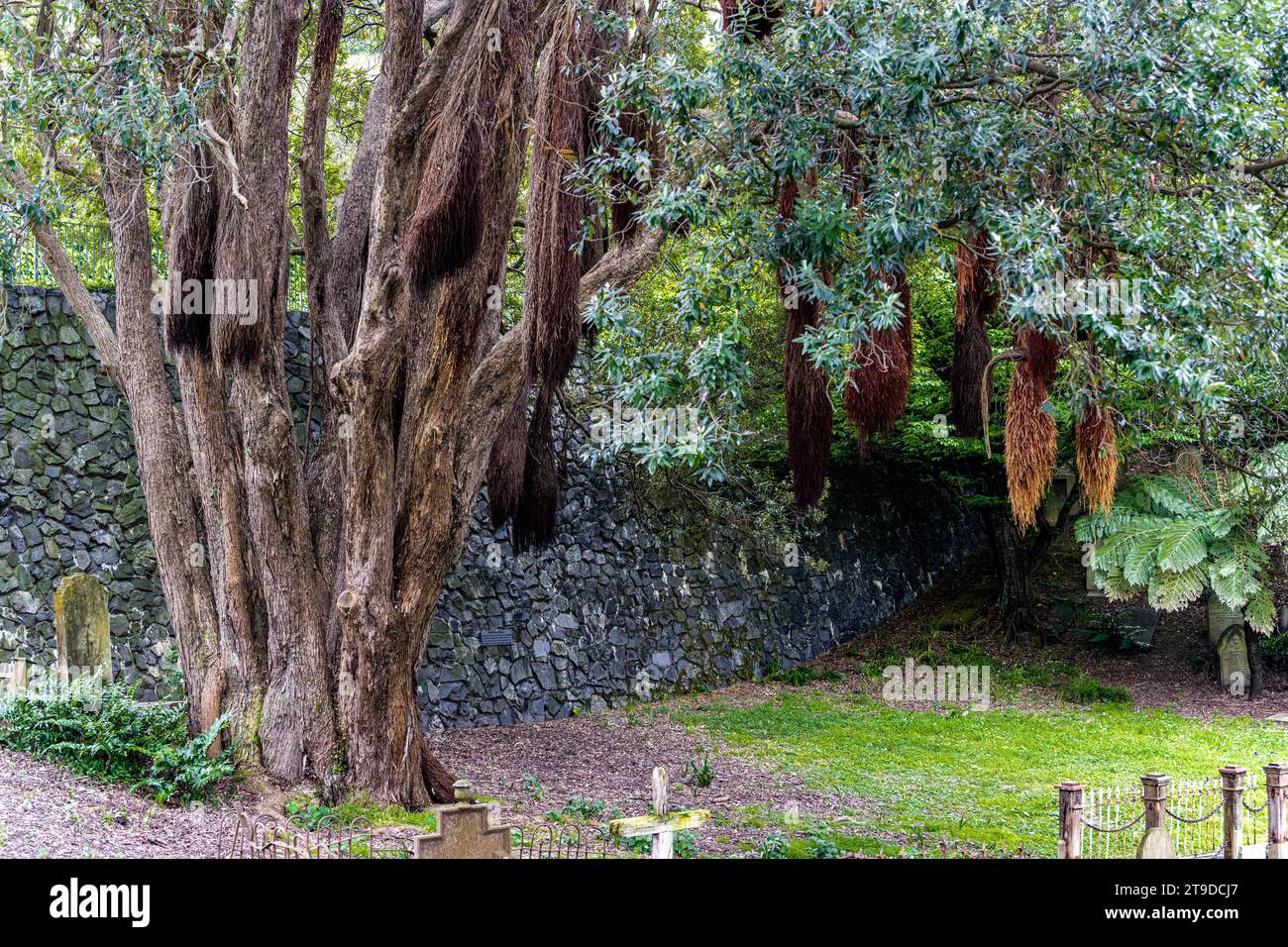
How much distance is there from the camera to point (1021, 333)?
6.77m

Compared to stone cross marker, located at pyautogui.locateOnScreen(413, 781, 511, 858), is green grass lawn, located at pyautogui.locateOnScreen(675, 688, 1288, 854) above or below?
below

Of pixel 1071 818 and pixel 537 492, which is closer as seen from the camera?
pixel 1071 818

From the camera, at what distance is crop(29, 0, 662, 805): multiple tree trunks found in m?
7.62

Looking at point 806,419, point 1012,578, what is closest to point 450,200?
point 806,419

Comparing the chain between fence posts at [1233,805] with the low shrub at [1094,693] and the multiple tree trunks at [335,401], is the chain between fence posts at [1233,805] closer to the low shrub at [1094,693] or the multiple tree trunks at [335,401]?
the multiple tree trunks at [335,401]

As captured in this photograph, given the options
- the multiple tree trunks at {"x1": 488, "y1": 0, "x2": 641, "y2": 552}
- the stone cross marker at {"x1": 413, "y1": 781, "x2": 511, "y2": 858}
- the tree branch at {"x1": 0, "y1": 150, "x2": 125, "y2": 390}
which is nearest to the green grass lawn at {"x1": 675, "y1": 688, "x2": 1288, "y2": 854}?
the stone cross marker at {"x1": 413, "y1": 781, "x2": 511, "y2": 858}

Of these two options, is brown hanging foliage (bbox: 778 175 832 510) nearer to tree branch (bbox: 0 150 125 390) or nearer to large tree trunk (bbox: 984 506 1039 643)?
tree branch (bbox: 0 150 125 390)

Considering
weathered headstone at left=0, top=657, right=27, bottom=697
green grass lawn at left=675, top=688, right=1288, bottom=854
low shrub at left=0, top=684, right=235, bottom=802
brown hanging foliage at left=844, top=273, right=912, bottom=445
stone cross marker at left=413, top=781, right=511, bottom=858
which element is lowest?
green grass lawn at left=675, top=688, right=1288, bottom=854

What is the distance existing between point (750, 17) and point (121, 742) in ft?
20.3

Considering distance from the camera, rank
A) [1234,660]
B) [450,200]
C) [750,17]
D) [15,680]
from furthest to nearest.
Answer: [1234,660]
[15,680]
[450,200]
[750,17]

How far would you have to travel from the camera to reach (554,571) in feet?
43.8

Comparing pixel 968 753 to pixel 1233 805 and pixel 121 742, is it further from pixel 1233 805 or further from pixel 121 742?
pixel 121 742

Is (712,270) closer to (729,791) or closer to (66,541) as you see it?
(729,791)

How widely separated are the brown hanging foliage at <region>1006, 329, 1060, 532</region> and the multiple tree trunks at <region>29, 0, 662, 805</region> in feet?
9.49
